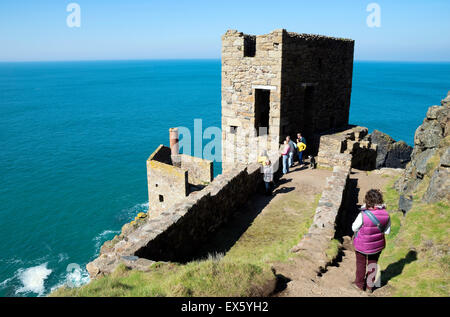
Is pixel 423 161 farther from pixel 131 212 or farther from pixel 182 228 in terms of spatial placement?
pixel 131 212

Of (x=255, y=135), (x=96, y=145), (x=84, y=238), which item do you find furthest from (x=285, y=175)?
(x=96, y=145)

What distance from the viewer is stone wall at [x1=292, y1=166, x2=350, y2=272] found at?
22.8 ft

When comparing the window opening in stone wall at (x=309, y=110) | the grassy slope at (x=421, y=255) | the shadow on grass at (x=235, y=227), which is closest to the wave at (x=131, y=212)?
Answer: the window opening in stone wall at (x=309, y=110)

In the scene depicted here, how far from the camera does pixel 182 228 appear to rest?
8.03 meters

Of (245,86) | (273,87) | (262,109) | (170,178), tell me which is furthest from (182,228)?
(170,178)

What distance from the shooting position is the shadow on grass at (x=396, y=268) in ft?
18.8

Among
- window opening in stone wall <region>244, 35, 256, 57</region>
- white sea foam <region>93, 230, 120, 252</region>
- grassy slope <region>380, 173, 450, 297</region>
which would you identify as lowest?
white sea foam <region>93, 230, 120, 252</region>

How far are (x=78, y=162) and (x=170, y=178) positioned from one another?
96.8 feet

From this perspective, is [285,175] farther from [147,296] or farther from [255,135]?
[147,296]

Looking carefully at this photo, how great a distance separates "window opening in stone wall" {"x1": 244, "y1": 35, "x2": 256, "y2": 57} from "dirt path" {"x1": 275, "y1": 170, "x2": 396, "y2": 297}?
34.4 ft

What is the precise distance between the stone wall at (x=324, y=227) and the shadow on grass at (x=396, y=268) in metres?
1.13

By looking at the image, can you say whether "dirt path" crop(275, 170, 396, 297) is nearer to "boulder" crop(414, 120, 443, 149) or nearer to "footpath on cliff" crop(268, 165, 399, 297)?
"footpath on cliff" crop(268, 165, 399, 297)

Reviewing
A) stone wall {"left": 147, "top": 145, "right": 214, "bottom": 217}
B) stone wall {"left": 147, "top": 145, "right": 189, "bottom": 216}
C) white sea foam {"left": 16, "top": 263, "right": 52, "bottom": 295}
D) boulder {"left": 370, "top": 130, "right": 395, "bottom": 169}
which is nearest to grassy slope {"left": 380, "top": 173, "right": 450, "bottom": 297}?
stone wall {"left": 147, "top": 145, "right": 189, "bottom": 216}
